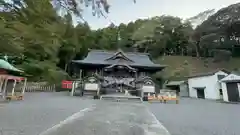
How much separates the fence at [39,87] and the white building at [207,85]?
50.8 ft

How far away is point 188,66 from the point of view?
28.1 meters

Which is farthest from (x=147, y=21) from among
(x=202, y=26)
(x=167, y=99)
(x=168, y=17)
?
(x=167, y=99)

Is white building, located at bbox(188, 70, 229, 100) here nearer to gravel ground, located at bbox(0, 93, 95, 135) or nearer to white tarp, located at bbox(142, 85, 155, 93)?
white tarp, located at bbox(142, 85, 155, 93)

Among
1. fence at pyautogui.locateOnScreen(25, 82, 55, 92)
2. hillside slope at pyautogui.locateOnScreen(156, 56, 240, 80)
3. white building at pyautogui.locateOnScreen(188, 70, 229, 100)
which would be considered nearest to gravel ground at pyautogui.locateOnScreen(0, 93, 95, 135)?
fence at pyautogui.locateOnScreen(25, 82, 55, 92)

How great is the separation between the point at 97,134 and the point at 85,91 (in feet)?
38.4

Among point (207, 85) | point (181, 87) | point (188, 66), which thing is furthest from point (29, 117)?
point (188, 66)

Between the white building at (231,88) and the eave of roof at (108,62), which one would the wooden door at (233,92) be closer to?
the white building at (231,88)

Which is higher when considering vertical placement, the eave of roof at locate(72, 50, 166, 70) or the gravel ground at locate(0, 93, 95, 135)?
the eave of roof at locate(72, 50, 166, 70)

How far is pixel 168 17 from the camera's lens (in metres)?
36.1

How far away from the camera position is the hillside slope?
25.8 metres

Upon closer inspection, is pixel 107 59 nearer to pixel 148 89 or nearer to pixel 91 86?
pixel 91 86

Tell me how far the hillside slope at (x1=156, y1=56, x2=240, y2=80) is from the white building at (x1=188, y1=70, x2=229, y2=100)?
15.0ft

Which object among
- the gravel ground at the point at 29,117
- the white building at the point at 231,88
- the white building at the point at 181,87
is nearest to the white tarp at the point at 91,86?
the gravel ground at the point at 29,117

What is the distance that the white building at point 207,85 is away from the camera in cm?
1727
